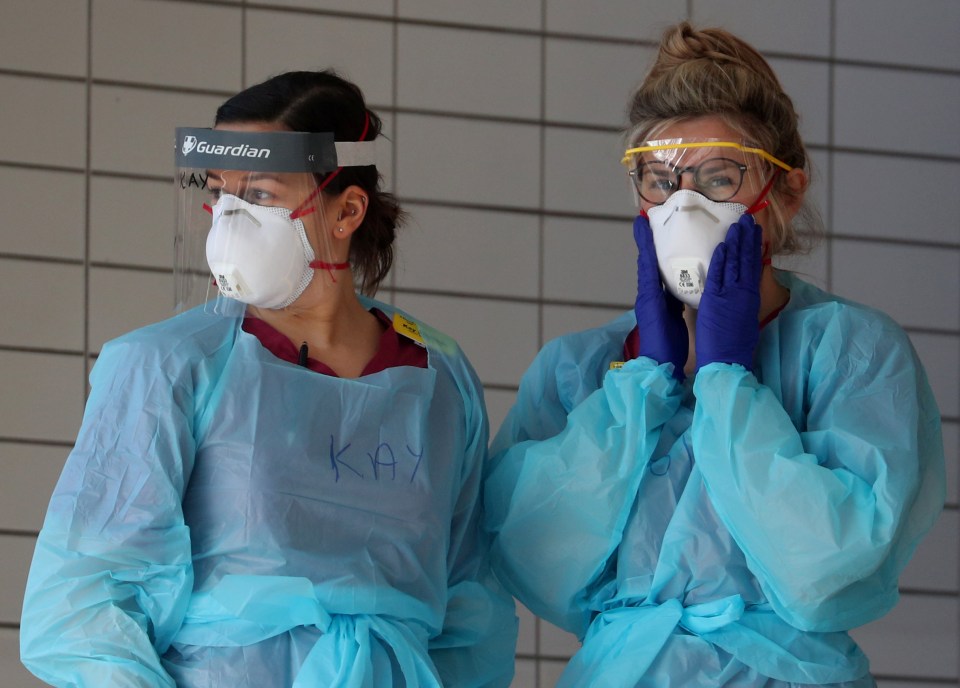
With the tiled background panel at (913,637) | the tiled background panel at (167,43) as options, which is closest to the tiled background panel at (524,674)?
the tiled background panel at (913,637)

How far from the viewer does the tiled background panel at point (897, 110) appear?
11.2 ft

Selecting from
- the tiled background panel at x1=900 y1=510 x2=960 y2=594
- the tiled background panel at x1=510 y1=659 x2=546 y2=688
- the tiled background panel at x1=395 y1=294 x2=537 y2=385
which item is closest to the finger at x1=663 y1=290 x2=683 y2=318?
the tiled background panel at x1=395 y1=294 x2=537 y2=385

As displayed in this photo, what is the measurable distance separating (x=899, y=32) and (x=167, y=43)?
6.19 feet

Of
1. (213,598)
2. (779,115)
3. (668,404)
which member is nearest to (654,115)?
(779,115)

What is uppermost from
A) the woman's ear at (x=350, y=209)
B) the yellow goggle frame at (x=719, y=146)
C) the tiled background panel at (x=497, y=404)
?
the yellow goggle frame at (x=719, y=146)

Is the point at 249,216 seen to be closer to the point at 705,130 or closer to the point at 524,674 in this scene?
the point at 705,130

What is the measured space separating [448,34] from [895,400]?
174cm

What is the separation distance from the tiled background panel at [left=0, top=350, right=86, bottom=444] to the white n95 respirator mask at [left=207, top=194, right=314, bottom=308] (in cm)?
129

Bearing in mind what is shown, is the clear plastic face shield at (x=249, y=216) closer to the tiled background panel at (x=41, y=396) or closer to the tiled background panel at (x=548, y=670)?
the tiled background panel at (x=41, y=396)

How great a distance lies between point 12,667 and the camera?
9.74 ft

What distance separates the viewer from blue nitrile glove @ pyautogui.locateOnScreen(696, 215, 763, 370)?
6.39 ft

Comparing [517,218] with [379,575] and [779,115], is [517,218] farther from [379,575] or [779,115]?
[379,575]

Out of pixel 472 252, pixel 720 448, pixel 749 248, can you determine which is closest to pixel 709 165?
pixel 749 248

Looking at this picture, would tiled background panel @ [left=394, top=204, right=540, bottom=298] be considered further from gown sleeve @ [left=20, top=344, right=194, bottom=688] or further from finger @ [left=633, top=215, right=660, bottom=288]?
gown sleeve @ [left=20, top=344, right=194, bottom=688]
